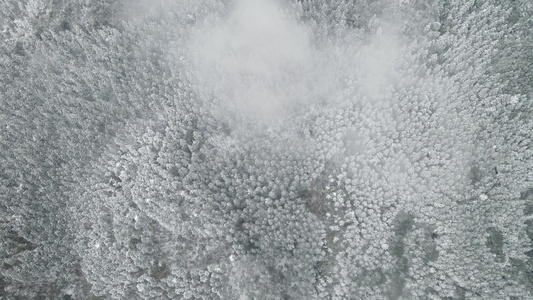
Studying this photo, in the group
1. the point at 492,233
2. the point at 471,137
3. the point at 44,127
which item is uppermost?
the point at 471,137

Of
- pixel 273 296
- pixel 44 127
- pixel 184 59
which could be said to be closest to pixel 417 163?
pixel 273 296

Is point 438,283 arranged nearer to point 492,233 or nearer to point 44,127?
point 492,233

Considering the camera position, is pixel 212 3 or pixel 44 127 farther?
pixel 212 3

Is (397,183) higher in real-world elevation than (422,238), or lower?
higher

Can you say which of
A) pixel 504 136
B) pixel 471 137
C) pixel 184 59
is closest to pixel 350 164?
pixel 471 137

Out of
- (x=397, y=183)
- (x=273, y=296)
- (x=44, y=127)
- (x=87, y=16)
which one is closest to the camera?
(x=273, y=296)

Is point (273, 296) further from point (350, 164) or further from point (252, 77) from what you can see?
point (252, 77)

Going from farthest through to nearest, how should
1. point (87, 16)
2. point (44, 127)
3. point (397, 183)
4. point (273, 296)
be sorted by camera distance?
point (87, 16)
point (44, 127)
point (397, 183)
point (273, 296)
